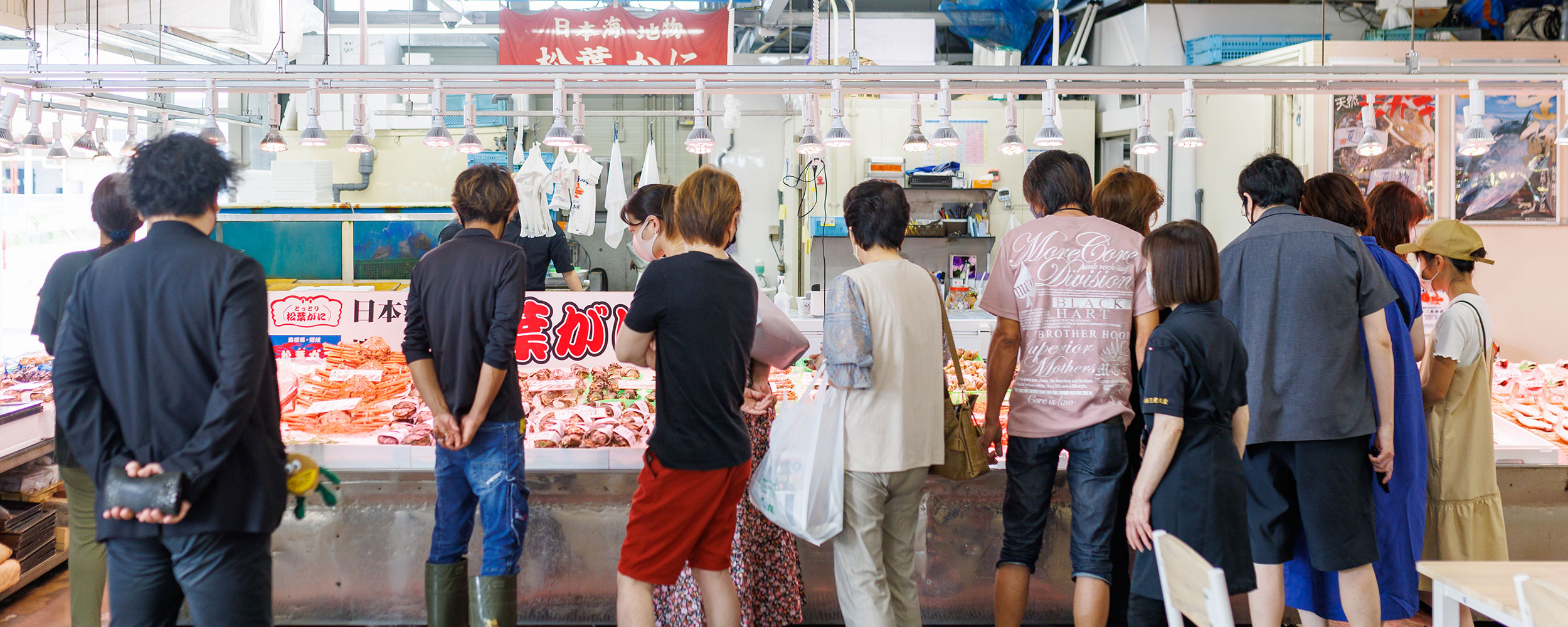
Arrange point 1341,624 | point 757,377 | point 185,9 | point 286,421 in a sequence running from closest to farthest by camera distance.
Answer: point 757,377, point 1341,624, point 286,421, point 185,9

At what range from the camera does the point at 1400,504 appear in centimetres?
338

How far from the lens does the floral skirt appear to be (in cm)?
333

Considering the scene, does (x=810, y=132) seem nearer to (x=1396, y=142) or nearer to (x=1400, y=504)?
(x=1400, y=504)

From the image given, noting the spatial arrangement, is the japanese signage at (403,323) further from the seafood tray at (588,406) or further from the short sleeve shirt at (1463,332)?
the short sleeve shirt at (1463,332)

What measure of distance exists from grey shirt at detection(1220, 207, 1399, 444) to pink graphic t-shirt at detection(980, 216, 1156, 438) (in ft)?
1.31

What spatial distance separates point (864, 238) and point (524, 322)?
2.55m

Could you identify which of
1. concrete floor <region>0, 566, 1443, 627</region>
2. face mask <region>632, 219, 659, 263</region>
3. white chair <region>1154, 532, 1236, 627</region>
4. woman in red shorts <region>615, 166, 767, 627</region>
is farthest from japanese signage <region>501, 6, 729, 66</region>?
white chair <region>1154, 532, 1236, 627</region>

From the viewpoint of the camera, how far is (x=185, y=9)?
5711 mm

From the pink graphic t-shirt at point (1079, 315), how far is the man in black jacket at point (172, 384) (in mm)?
2222

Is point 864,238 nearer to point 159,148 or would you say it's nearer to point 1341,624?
point 159,148

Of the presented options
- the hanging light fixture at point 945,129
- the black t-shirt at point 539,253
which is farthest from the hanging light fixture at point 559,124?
the black t-shirt at point 539,253

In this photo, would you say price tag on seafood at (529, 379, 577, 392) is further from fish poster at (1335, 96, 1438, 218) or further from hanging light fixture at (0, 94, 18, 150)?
fish poster at (1335, 96, 1438, 218)

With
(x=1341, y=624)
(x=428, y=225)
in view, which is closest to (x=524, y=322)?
(x=428, y=225)

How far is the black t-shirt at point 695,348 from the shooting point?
2.71m
